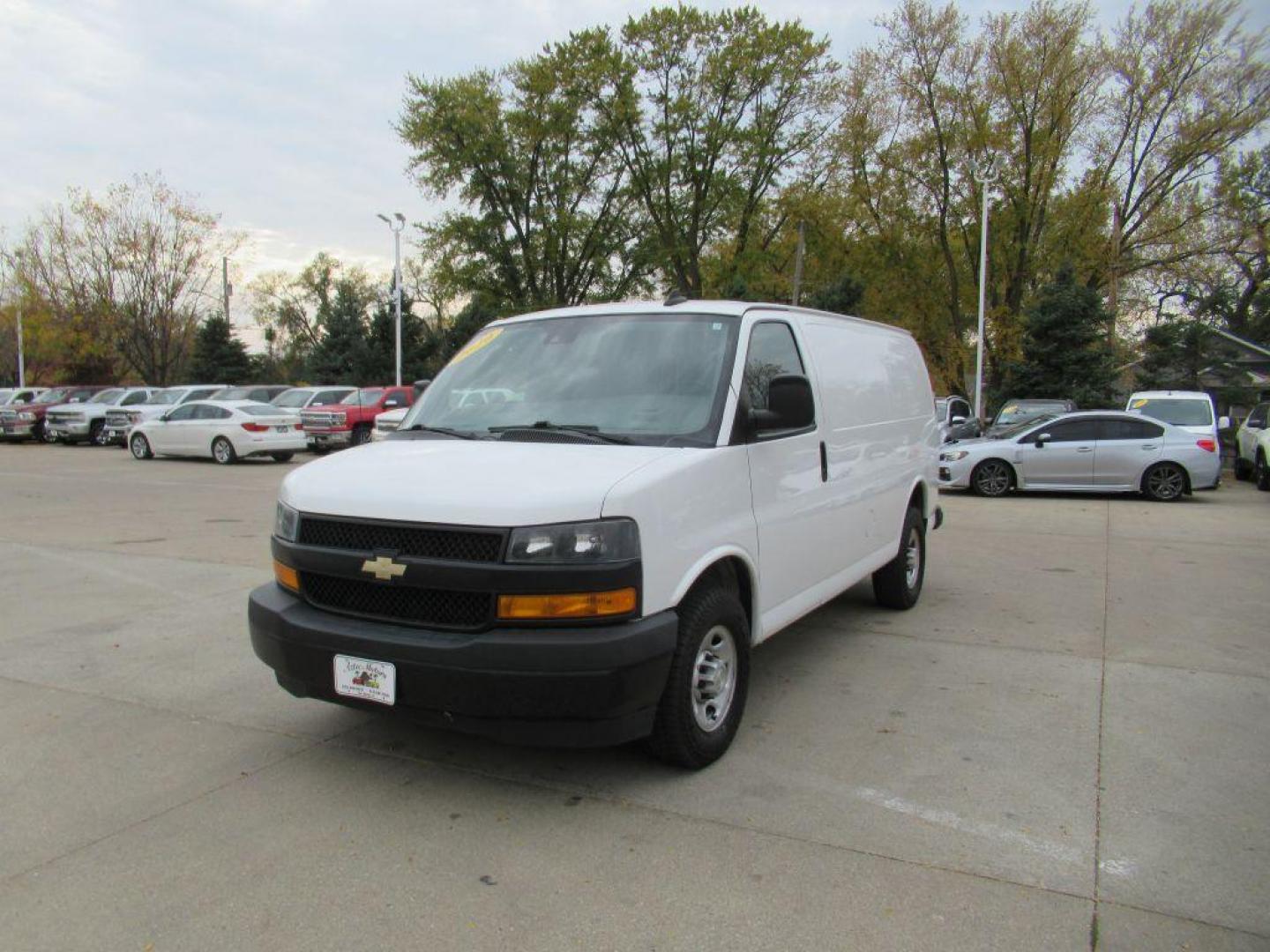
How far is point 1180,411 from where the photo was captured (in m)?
18.5

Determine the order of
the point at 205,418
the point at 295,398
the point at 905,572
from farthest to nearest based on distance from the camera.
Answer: the point at 295,398, the point at 205,418, the point at 905,572

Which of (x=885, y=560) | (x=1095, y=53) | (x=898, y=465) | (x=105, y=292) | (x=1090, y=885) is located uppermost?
(x=1095, y=53)

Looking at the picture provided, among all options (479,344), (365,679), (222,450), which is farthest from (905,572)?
(222,450)

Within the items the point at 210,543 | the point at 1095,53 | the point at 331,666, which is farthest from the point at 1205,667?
the point at 1095,53

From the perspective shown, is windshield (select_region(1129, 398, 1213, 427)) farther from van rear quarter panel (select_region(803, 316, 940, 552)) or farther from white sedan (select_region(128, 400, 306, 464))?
white sedan (select_region(128, 400, 306, 464))

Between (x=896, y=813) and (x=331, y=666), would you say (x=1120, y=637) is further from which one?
(x=331, y=666)

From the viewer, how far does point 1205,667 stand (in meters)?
5.39

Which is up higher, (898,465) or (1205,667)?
(898,465)

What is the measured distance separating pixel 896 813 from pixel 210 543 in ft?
27.4

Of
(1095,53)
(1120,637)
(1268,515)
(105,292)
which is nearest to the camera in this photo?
(1120,637)

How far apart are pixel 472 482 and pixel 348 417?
2178 centimetres

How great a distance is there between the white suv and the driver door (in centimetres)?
402

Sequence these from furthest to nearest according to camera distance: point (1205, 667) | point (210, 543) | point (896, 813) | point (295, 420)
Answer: point (295, 420)
point (210, 543)
point (1205, 667)
point (896, 813)

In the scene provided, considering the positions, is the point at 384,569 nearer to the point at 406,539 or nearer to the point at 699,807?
the point at 406,539
